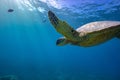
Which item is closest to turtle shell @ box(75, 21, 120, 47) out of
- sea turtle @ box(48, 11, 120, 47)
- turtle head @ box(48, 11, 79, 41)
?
sea turtle @ box(48, 11, 120, 47)

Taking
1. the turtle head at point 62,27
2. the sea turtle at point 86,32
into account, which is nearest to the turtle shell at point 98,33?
the sea turtle at point 86,32

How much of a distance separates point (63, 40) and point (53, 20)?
1290mm

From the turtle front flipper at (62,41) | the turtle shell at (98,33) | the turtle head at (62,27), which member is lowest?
the turtle head at (62,27)

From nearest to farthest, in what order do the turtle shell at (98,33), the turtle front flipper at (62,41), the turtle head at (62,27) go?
the turtle head at (62,27) < the turtle shell at (98,33) < the turtle front flipper at (62,41)

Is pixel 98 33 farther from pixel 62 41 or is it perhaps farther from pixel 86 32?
pixel 62 41

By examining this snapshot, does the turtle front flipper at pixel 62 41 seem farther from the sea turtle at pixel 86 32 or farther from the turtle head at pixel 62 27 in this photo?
the turtle head at pixel 62 27

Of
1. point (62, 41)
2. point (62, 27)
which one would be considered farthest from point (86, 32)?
point (62, 41)

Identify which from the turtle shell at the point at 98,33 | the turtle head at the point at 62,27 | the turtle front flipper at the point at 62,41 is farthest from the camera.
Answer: the turtle front flipper at the point at 62,41

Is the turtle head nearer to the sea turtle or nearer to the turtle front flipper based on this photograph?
the sea turtle

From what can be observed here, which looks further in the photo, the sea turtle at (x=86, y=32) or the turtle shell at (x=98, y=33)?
the turtle shell at (x=98, y=33)

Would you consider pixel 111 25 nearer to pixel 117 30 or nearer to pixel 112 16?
pixel 117 30

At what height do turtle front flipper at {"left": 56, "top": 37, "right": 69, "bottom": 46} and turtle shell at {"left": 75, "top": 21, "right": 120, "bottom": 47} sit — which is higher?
turtle front flipper at {"left": 56, "top": 37, "right": 69, "bottom": 46}

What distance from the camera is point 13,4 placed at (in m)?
28.8

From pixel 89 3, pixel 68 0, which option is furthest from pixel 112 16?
pixel 68 0
